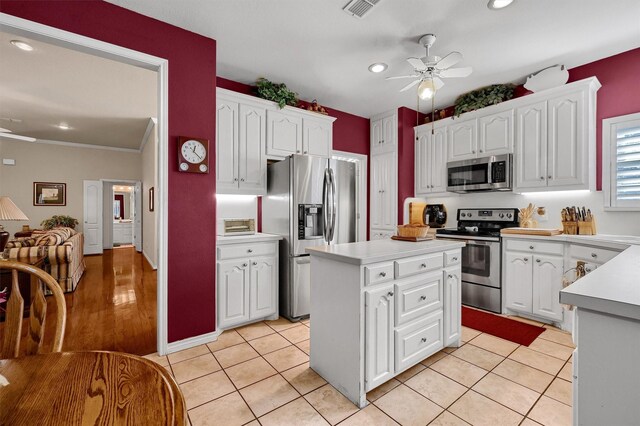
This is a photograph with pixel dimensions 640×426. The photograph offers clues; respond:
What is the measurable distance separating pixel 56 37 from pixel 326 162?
241 centimetres

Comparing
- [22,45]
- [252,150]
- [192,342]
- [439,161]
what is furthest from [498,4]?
[22,45]

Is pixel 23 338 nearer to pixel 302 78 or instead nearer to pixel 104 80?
pixel 104 80

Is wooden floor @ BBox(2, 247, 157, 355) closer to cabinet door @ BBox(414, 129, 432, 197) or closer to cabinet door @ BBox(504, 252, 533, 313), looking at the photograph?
cabinet door @ BBox(504, 252, 533, 313)

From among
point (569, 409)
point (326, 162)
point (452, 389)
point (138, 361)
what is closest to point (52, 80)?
point (326, 162)

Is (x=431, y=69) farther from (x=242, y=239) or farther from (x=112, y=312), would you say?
(x=112, y=312)

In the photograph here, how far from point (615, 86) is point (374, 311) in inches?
137

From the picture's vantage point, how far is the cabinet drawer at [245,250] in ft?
9.27

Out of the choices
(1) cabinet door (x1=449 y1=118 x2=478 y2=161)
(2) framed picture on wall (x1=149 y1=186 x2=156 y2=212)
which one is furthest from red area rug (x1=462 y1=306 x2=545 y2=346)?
(2) framed picture on wall (x1=149 y1=186 x2=156 y2=212)

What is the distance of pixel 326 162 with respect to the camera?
336cm

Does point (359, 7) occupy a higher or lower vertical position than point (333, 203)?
higher

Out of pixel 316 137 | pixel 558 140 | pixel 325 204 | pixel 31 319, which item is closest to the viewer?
pixel 31 319

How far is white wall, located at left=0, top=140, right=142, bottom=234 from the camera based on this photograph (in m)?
6.69

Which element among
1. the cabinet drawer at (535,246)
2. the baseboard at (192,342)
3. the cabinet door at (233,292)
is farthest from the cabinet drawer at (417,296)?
the baseboard at (192,342)

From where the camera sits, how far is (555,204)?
341cm
